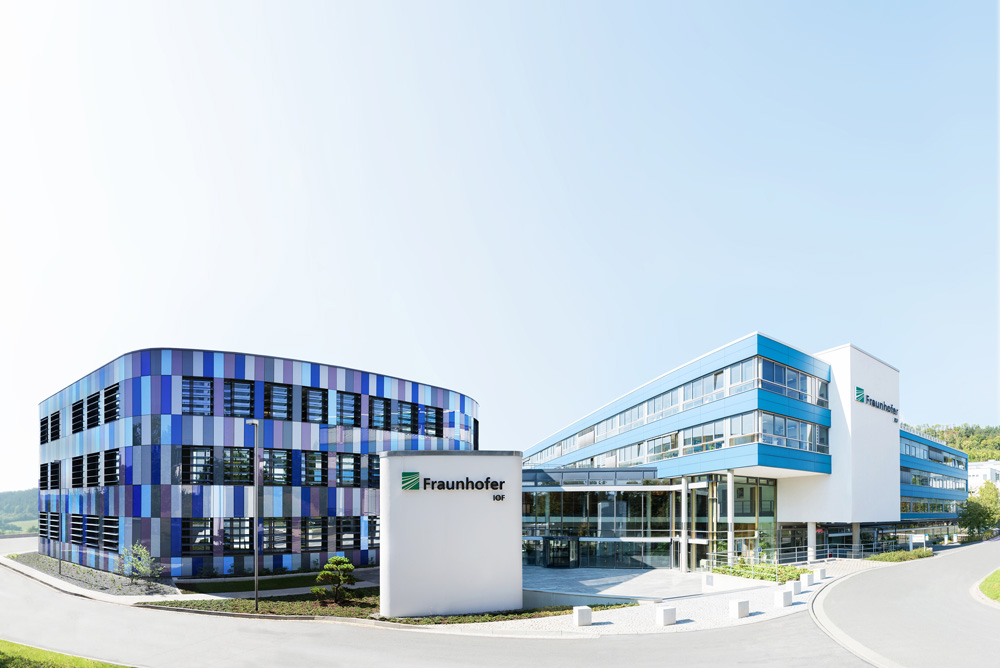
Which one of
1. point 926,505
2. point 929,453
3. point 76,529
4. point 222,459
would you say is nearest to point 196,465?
point 222,459

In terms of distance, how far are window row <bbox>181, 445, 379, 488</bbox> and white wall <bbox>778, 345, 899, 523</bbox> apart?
28.1m

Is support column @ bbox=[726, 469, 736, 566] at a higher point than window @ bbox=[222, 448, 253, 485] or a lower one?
lower

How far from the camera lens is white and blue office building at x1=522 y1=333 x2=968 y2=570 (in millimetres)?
39719

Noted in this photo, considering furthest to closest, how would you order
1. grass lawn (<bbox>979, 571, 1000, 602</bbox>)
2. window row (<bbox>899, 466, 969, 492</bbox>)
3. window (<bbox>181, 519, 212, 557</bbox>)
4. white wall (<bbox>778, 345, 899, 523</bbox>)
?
window row (<bbox>899, 466, 969, 492</bbox>), white wall (<bbox>778, 345, 899, 523</bbox>), window (<bbox>181, 519, 212, 557</bbox>), grass lawn (<bbox>979, 571, 1000, 602</bbox>)

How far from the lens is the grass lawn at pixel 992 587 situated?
27609 mm

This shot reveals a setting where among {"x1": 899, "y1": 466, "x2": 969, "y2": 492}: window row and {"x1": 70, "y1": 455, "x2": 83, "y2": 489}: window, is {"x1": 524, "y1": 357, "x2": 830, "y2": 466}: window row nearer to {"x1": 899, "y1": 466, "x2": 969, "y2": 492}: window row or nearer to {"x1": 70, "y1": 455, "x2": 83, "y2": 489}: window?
{"x1": 899, "y1": 466, "x2": 969, "y2": 492}: window row

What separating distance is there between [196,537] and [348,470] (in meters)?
9.69

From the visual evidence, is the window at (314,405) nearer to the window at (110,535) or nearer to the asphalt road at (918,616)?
the window at (110,535)

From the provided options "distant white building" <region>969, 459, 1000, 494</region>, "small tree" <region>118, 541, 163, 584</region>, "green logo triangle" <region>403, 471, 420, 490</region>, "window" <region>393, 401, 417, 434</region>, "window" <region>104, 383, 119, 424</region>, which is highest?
"window" <region>104, 383, 119, 424</region>

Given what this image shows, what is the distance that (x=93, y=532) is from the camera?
4159 centimetres

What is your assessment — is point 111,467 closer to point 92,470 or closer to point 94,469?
point 94,469

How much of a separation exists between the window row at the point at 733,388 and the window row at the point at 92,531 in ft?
116

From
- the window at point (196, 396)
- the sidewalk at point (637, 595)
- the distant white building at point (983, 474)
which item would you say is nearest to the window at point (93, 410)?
the window at point (196, 396)

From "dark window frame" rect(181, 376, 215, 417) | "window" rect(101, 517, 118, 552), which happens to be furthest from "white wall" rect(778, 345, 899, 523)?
"window" rect(101, 517, 118, 552)
